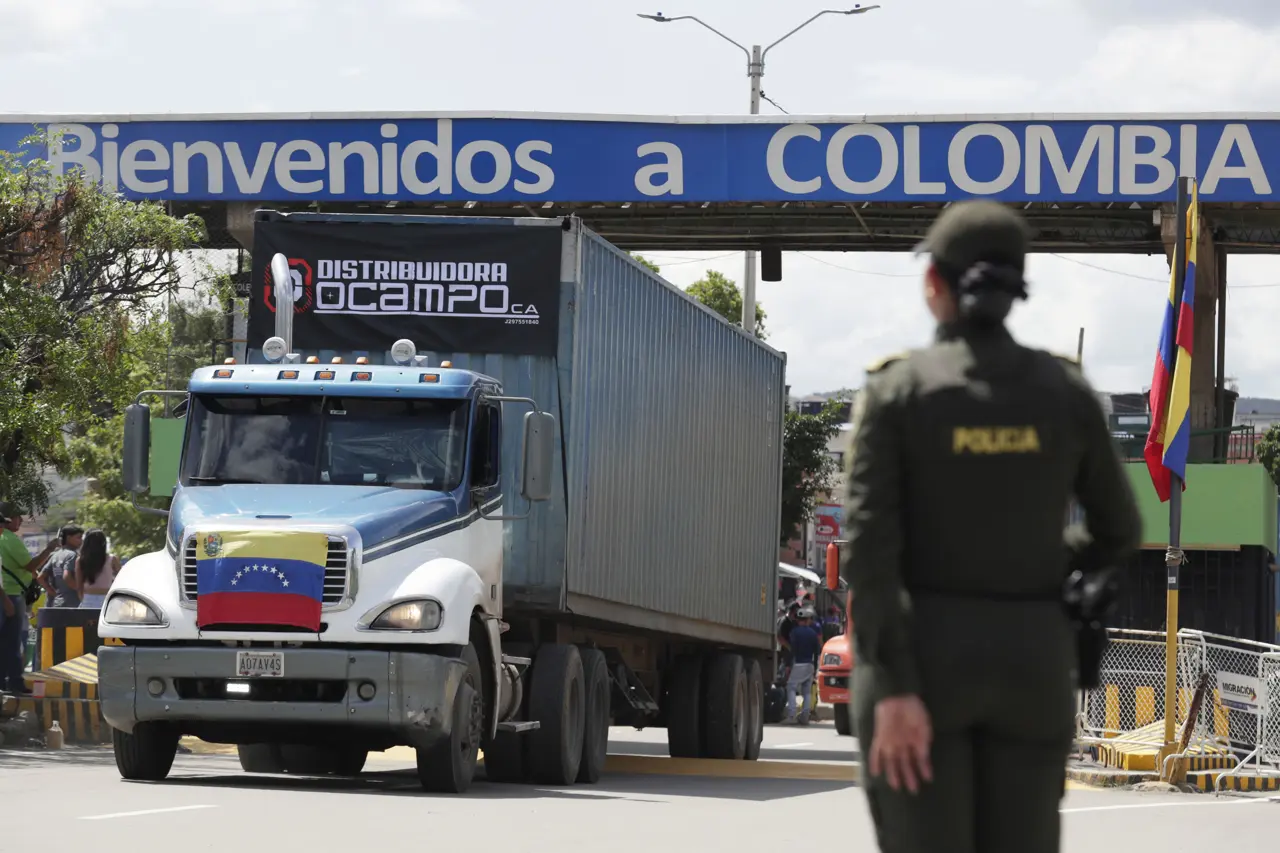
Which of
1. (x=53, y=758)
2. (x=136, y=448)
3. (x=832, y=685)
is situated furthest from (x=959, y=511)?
(x=832, y=685)

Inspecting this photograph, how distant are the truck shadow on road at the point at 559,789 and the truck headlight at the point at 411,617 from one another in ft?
3.37

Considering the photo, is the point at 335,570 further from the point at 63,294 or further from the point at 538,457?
the point at 63,294

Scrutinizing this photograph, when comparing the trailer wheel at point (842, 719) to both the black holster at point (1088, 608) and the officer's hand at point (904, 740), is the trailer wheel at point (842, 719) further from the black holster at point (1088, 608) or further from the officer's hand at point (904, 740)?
the officer's hand at point (904, 740)

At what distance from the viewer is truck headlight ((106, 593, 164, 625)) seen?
13.2 m

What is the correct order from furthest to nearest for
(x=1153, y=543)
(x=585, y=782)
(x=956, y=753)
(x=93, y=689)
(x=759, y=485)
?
(x=1153, y=543) < (x=759, y=485) < (x=93, y=689) < (x=585, y=782) < (x=956, y=753)

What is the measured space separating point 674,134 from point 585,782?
50.9 feet

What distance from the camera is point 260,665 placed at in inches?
512

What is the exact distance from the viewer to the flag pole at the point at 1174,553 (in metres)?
17.7

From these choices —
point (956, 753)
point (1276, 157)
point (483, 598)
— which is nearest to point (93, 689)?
point (483, 598)

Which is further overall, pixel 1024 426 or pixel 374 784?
pixel 374 784

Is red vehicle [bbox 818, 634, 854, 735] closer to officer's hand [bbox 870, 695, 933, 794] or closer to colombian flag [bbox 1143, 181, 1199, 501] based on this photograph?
colombian flag [bbox 1143, 181, 1199, 501]

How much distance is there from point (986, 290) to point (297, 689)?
9.08m

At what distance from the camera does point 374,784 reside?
14.9 metres

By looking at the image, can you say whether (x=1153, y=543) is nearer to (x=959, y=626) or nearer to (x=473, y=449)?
(x=473, y=449)
